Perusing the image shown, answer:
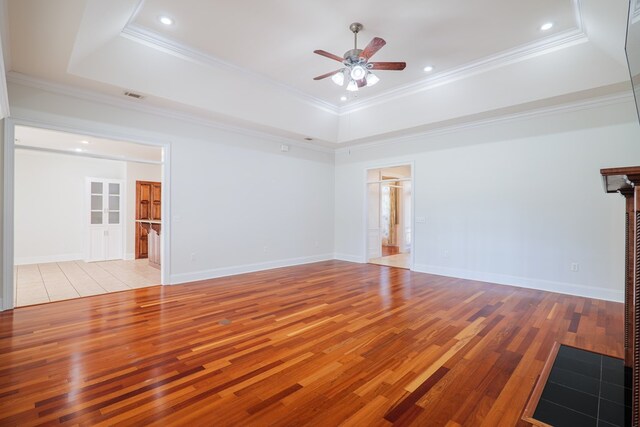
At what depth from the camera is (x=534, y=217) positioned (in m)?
4.86

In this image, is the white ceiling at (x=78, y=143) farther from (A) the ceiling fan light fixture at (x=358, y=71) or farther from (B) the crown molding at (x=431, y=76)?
(A) the ceiling fan light fixture at (x=358, y=71)

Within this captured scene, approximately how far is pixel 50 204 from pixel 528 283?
1060 cm

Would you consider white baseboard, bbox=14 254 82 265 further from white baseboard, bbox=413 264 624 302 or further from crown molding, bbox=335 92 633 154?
white baseboard, bbox=413 264 624 302

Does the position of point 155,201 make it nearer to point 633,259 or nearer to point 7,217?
point 7,217

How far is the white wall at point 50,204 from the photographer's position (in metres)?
7.00

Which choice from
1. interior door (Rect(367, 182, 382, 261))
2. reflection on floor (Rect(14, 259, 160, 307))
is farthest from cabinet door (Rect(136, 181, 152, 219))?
interior door (Rect(367, 182, 382, 261))

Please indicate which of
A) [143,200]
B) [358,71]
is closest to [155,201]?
[143,200]

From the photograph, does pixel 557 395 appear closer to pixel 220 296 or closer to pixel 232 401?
pixel 232 401

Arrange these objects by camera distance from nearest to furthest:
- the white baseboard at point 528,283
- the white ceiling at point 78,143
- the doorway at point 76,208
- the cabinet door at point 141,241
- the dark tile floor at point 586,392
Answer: the dark tile floor at point 586,392 → the white baseboard at point 528,283 → the white ceiling at point 78,143 → the doorway at point 76,208 → the cabinet door at point 141,241

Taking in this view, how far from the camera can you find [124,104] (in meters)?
4.48

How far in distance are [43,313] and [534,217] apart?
7061mm

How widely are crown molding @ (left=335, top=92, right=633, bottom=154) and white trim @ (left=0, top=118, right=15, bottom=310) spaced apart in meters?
6.10

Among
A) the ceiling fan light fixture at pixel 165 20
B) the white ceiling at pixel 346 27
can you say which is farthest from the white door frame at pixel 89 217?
the ceiling fan light fixture at pixel 165 20

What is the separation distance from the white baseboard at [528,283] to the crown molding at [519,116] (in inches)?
106
